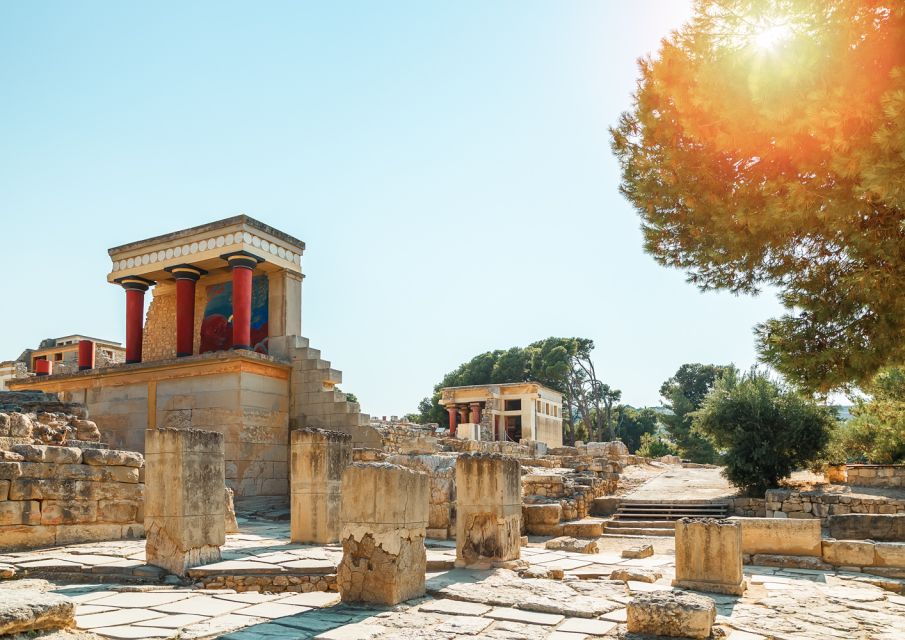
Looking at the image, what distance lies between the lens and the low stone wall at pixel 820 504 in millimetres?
14016

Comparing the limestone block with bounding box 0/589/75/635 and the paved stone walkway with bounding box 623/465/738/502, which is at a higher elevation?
the limestone block with bounding box 0/589/75/635

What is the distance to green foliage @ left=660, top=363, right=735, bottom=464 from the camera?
41.9 meters

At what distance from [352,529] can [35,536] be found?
491 centimetres

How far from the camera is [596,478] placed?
17016 mm

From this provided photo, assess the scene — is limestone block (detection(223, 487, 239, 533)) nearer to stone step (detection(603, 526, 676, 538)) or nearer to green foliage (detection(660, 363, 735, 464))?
stone step (detection(603, 526, 676, 538))

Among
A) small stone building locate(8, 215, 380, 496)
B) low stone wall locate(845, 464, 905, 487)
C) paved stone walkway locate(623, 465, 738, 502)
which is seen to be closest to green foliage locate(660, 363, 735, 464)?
Result: paved stone walkway locate(623, 465, 738, 502)

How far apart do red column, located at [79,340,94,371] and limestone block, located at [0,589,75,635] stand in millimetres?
15286

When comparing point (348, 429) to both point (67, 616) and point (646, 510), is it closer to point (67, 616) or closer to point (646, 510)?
point (646, 510)

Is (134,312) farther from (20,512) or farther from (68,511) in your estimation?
(20,512)

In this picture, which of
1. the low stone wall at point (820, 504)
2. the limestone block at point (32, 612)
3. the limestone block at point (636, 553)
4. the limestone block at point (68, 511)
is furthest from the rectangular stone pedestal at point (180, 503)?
the low stone wall at point (820, 504)

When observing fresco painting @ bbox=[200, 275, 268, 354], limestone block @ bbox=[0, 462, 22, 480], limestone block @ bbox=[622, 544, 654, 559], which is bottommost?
limestone block @ bbox=[622, 544, 654, 559]

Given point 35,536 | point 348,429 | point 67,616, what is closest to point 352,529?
point 67,616

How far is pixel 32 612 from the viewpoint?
180 inches

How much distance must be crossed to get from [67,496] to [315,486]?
10.4ft
